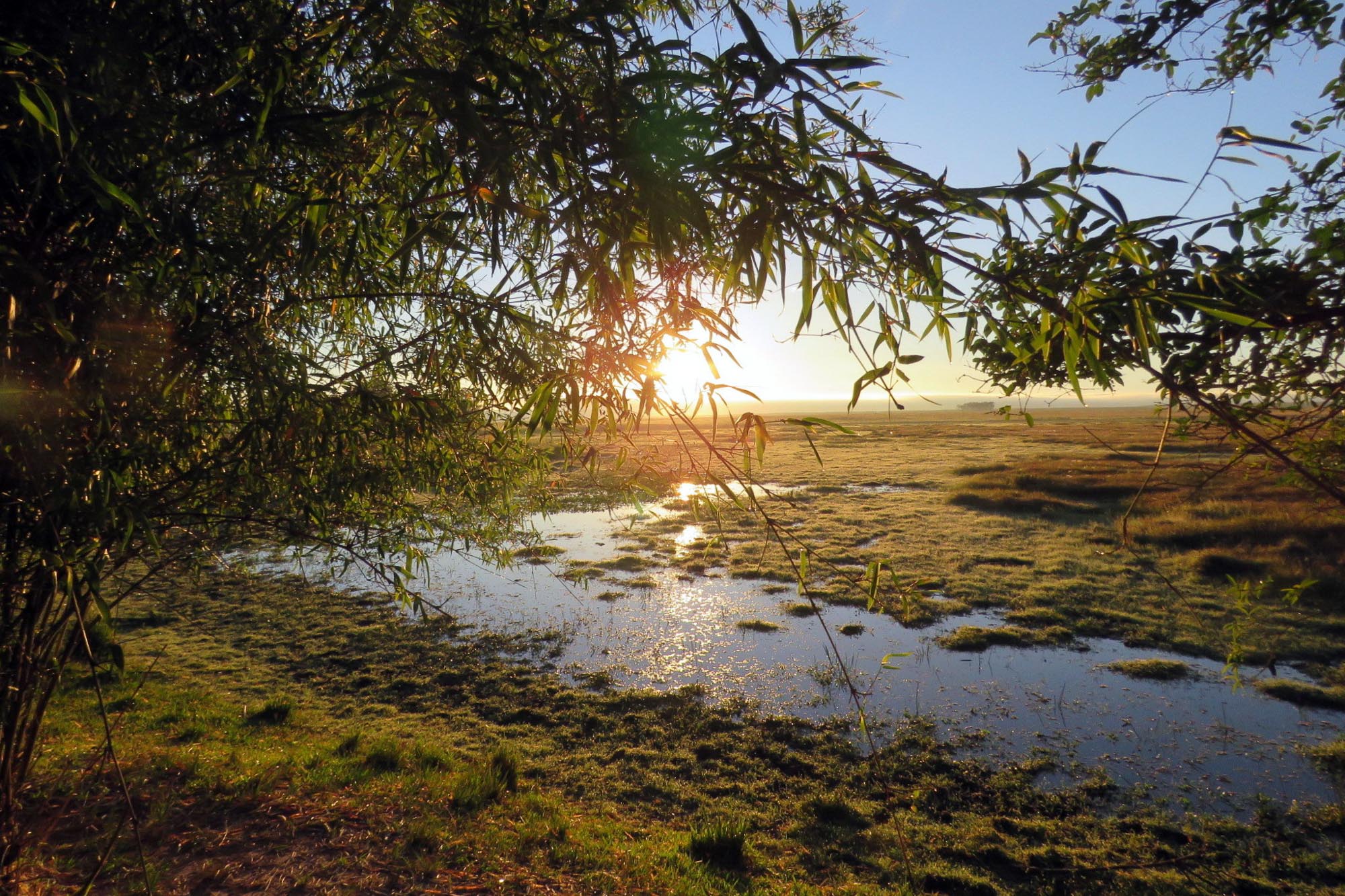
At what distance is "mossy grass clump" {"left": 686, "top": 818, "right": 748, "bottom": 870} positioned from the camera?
16.1ft

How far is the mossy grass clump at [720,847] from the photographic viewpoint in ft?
16.1

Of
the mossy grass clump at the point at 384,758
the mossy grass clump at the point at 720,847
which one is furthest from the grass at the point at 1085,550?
the mossy grass clump at the point at 384,758

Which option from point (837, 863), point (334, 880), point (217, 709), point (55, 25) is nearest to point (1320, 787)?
point (837, 863)

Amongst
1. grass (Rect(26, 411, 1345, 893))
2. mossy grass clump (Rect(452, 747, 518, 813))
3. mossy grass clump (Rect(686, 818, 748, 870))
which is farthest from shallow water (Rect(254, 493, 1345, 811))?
mossy grass clump (Rect(452, 747, 518, 813))

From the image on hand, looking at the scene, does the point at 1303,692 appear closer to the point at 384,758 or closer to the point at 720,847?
the point at 720,847

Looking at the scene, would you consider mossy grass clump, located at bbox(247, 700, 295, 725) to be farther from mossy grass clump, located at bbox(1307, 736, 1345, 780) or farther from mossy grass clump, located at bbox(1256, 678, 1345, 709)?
mossy grass clump, located at bbox(1256, 678, 1345, 709)

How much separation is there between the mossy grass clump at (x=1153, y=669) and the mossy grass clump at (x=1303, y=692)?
0.76 metres

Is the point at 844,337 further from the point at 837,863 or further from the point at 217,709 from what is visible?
the point at 217,709

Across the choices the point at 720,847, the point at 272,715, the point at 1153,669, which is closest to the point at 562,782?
the point at 720,847

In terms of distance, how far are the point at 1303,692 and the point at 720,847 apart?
765cm

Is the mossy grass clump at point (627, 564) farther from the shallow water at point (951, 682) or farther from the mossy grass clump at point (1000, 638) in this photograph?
the mossy grass clump at point (1000, 638)

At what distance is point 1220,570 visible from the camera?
1310cm

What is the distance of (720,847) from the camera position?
498cm

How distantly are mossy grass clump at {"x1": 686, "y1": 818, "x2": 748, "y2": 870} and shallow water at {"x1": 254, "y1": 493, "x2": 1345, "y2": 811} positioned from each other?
1656 mm
